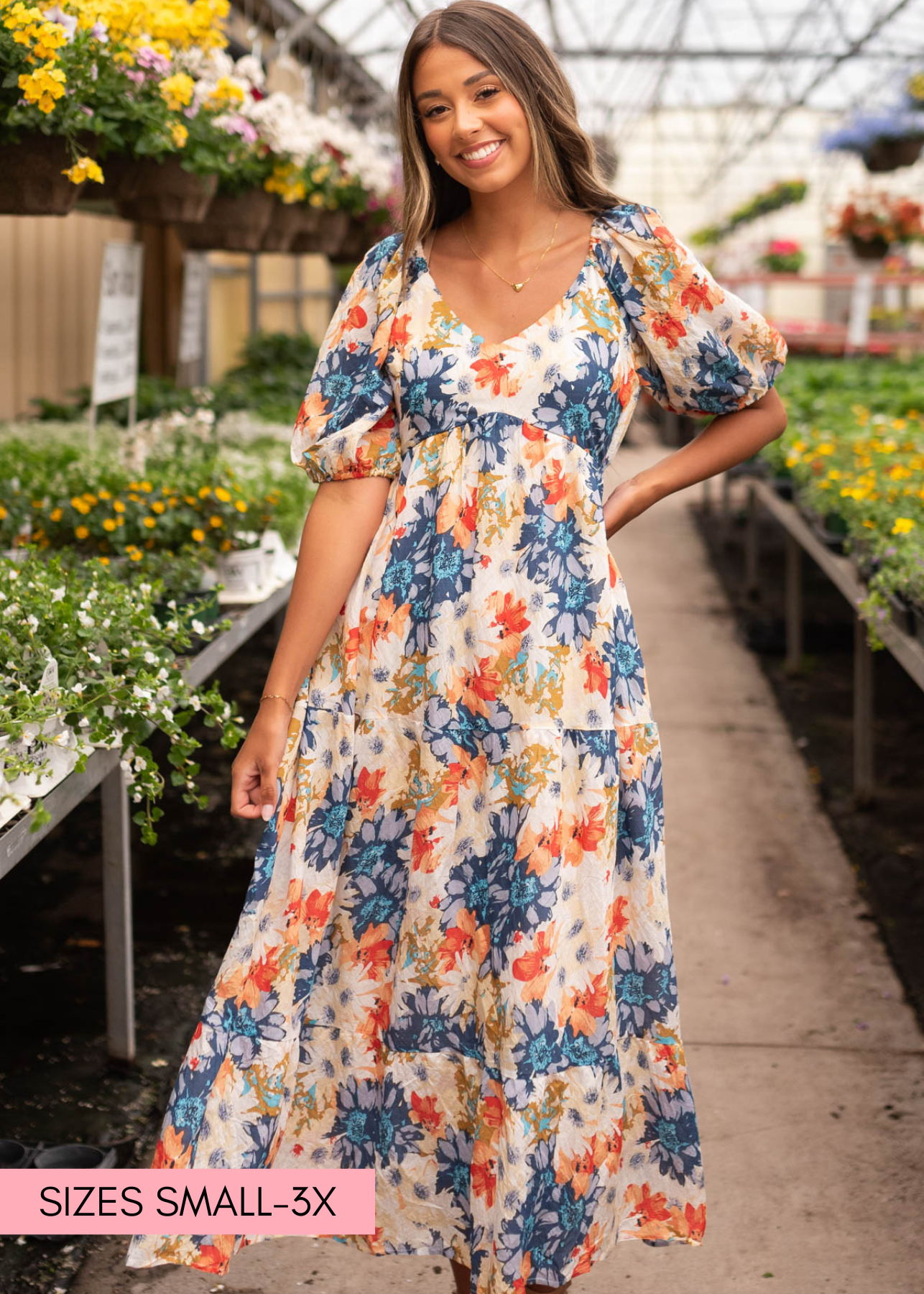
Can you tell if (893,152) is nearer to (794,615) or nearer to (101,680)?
(794,615)

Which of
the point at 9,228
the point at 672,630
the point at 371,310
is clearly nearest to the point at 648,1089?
the point at 371,310

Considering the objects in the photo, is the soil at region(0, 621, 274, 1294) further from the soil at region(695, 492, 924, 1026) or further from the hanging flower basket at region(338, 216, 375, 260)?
the hanging flower basket at region(338, 216, 375, 260)

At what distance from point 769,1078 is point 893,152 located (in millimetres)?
5680

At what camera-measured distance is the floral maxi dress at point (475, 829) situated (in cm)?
154

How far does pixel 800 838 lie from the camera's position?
3668mm

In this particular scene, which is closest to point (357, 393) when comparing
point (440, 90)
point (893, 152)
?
point (440, 90)

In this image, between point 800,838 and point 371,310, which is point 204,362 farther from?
point 371,310

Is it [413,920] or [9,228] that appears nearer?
[413,920]

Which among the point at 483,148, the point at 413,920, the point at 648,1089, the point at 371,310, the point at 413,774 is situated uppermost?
the point at 483,148

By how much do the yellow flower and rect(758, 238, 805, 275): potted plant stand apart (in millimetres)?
9259

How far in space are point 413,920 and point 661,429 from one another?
43.3 ft

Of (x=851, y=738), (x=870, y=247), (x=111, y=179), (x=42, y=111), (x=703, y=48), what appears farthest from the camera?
(x=703, y=48)

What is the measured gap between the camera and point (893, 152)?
679 centimetres

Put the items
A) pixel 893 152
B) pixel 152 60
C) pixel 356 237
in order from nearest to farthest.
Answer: pixel 152 60 → pixel 356 237 → pixel 893 152
